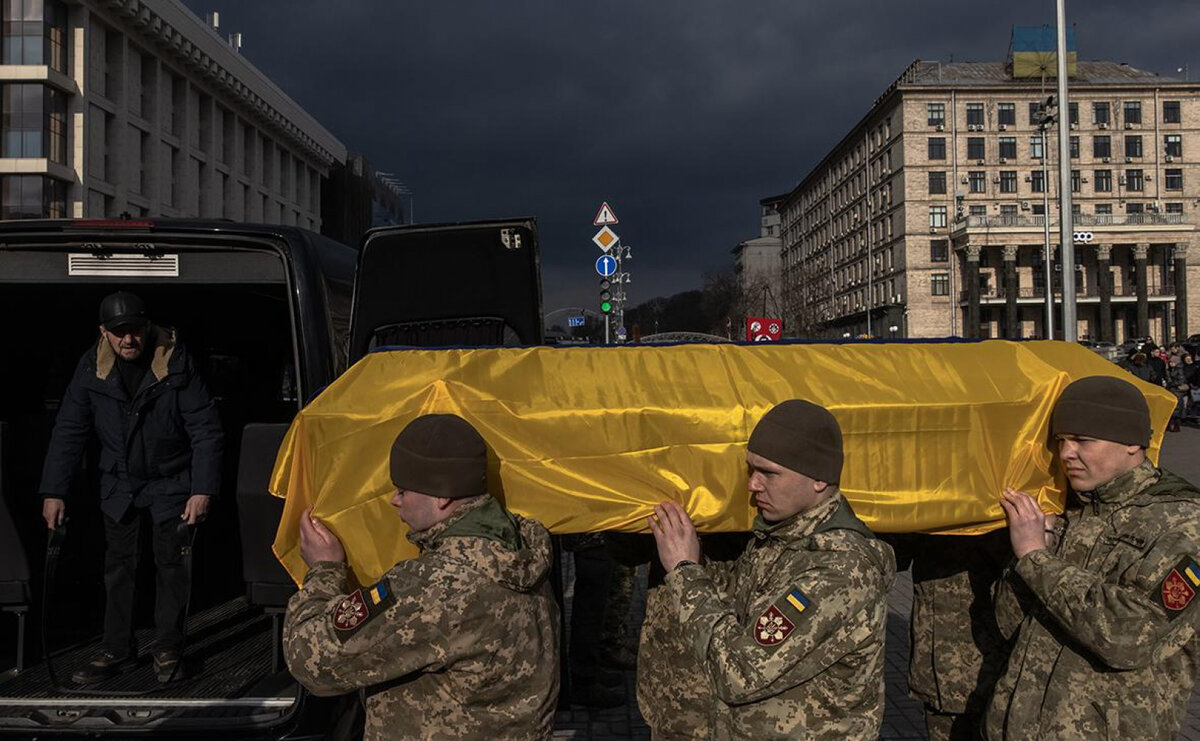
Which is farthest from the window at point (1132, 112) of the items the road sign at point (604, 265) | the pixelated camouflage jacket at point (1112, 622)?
the pixelated camouflage jacket at point (1112, 622)

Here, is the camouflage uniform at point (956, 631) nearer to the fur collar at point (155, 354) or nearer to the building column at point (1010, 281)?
the fur collar at point (155, 354)

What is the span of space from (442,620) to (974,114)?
291 feet

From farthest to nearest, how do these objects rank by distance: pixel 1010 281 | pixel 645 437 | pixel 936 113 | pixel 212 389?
pixel 936 113 < pixel 1010 281 < pixel 212 389 < pixel 645 437

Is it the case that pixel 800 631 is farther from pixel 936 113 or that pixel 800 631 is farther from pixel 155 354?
pixel 936 113

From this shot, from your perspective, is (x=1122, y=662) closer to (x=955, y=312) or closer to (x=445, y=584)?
(x=445, y=584)

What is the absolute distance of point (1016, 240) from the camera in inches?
3044

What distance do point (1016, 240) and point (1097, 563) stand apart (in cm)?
8269

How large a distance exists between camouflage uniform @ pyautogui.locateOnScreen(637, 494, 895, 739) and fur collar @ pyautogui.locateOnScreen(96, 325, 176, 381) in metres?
3.11

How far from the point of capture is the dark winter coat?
14.2 ft

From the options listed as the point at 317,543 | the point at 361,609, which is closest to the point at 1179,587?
the point at 361,609

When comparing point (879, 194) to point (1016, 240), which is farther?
point (879, 194)

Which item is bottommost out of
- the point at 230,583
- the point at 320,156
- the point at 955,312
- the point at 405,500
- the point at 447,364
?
the point at 230,583

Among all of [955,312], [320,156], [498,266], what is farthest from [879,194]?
[498,266]

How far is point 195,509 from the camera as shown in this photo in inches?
169
